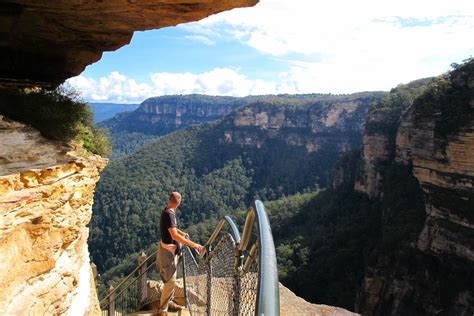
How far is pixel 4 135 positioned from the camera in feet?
17.3

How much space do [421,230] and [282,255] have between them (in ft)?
60.6

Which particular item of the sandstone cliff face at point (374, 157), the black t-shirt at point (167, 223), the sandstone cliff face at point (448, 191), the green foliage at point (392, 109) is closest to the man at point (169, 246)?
the black t-shirt at point (167, 223)

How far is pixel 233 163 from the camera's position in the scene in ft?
392

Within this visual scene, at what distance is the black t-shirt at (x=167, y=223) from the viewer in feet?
20.7

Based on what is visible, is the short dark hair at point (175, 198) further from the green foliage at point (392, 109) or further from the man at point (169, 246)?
the green foliage at point (392, 109)

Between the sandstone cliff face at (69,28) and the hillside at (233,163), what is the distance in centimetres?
7342

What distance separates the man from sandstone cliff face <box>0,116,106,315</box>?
1289mm

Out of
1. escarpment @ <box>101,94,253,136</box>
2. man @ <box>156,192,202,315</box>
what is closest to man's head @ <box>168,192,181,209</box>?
man @ <box>156,192,202,315</box>

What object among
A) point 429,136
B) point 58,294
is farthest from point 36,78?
point 429,136

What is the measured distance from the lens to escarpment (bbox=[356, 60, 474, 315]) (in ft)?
73.0

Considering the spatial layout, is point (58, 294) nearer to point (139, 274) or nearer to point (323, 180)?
point (139, 274)

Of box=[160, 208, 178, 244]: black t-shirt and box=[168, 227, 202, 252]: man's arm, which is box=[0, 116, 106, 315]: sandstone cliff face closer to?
box=[160, 208, 178, 244]: black t-shirt

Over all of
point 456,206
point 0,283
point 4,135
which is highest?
point 4,135

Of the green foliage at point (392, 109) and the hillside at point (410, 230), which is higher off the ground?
the green foliage at point (392, 109)
